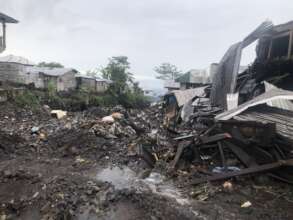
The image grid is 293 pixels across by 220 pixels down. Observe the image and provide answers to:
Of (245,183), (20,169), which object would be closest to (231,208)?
(245,183)

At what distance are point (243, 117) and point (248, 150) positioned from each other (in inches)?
41.3

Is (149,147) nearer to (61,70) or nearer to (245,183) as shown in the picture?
(245,183)

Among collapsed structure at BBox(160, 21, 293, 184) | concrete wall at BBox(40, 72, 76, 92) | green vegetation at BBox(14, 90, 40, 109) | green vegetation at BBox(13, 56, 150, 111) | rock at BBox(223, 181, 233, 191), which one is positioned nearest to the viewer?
rock at BBox(223, 181, 233, 191)

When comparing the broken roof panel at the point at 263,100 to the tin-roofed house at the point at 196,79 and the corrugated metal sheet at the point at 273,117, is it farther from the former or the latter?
the tin-roofed house at the point at 196,79

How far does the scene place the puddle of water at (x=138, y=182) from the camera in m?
4.46

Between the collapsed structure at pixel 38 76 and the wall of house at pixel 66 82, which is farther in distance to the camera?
the wall of house at pixel 66 82

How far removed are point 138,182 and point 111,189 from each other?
0.83 meters

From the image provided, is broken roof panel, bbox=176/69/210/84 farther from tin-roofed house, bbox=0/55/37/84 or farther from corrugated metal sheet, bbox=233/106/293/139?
corrugated metal sheet, bbox=233/106/293/139

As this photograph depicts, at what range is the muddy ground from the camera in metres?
3.71

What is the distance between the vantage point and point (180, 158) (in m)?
5.57

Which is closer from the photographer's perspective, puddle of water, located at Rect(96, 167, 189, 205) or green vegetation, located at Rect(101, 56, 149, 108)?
puddle of water, located at Rect(96, 167, 189, 205)

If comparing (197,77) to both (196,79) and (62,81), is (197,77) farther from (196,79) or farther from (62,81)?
(62,81)

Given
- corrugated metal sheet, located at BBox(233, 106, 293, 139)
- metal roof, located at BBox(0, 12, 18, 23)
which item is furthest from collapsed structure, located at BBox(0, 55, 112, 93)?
corrugated metal sheet, located at BBox(233, 106, 293, 139)

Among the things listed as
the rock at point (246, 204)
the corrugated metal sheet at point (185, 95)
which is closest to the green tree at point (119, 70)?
the corrugated metal sheet at point (185, 95)
